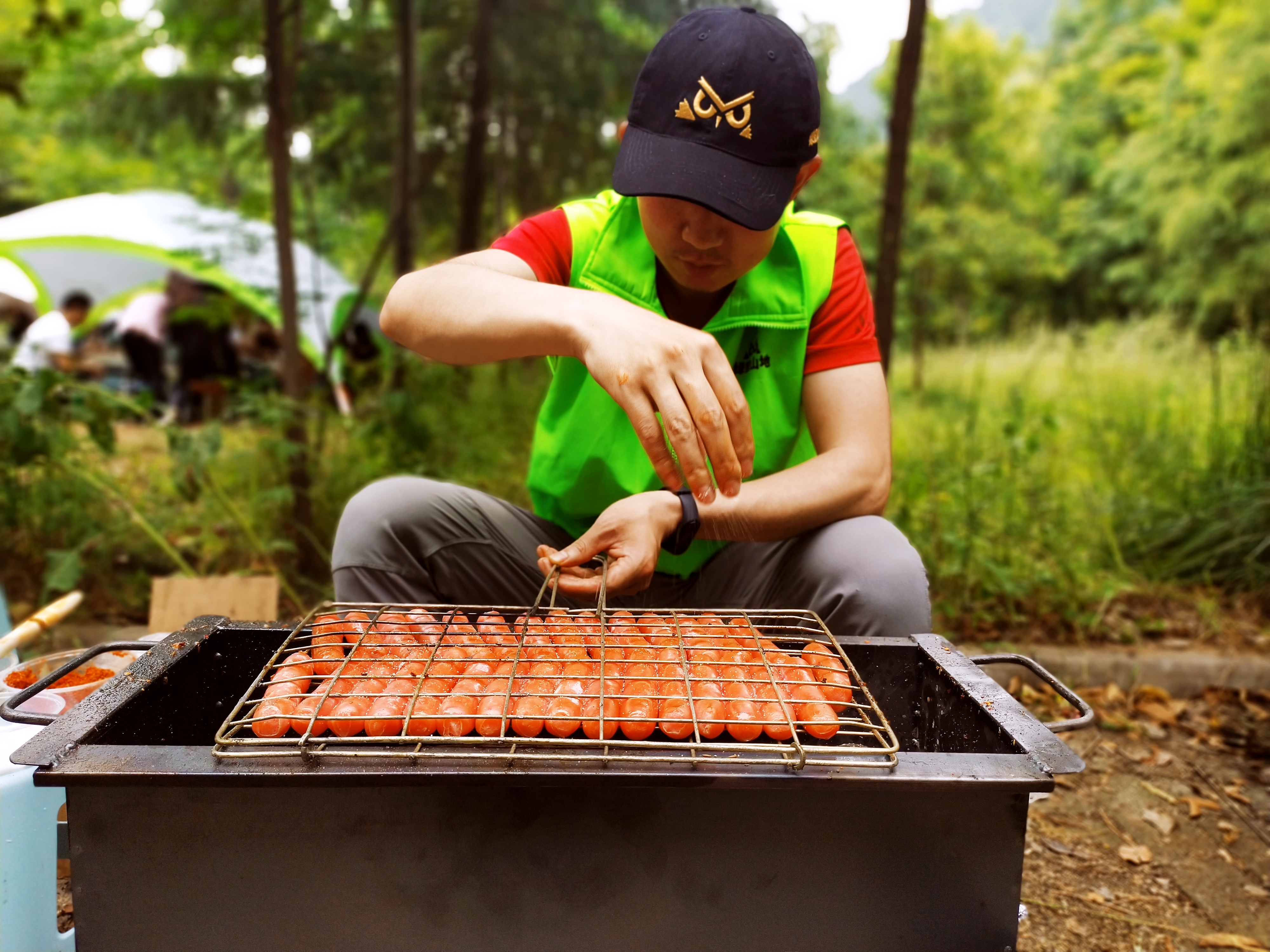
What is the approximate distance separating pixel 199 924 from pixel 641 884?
0.69 meters

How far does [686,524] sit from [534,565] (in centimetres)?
58

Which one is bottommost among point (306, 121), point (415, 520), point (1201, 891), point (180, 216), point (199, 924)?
point (1201, 891)

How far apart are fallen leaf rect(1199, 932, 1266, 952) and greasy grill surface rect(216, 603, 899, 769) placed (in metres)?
1.27

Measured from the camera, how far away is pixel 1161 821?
9.04 ft

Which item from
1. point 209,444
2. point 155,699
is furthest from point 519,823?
point 209,444

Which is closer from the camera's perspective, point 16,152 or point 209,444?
point 209,444

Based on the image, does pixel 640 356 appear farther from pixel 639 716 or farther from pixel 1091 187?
pixel 1091 187

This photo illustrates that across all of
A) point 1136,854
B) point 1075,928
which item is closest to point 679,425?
point 1075,928

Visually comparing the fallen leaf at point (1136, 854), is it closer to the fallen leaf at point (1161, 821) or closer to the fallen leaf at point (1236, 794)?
the fallen leaf at point (1161, 821)

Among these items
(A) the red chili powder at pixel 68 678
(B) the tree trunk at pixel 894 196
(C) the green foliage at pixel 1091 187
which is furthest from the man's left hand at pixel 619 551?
(C) the green foliage at pixel 1091 187

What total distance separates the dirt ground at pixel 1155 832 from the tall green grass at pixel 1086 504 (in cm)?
55

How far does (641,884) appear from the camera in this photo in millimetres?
1338

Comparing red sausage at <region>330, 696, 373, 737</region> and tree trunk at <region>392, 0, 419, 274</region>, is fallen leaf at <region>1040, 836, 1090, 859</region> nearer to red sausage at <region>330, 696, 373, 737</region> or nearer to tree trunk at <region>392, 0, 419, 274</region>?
red sausage at <region>330, 696, 373, 737</region>

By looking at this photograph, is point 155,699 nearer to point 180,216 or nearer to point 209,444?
point 209,444
